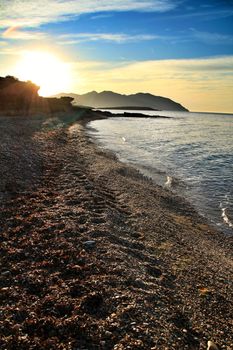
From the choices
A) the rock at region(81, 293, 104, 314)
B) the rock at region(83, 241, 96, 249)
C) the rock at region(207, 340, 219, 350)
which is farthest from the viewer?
the rock at region(83, 241, 96, 249)

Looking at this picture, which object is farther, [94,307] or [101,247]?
[101,247]

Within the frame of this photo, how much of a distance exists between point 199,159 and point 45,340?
28.2m

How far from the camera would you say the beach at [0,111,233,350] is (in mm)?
5043

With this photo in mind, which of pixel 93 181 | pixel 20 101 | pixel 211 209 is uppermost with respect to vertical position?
pixel 20 101

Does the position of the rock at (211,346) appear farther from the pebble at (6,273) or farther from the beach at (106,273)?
the pebble at (6,273)

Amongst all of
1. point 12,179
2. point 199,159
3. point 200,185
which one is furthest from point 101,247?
point 199,159

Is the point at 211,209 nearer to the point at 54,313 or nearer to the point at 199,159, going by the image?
the point at 54,313

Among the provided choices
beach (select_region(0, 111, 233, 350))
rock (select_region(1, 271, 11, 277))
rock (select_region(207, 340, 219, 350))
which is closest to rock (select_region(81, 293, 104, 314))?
beach (select_region(0, 111, 233, 350))

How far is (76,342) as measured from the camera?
474cm

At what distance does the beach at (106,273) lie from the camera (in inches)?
A: 199

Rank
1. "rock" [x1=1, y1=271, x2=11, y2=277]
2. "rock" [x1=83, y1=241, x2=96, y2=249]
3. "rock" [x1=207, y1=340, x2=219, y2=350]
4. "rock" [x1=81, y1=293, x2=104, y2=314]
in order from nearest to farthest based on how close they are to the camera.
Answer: "rock" [x1=207, y1=340, x2=219, y2=350] < "rock" [x1=81, y1=293, x2=104, y2=314] < "rock" [x1=1, y1=271, x2=11, y2=277] < "rock" [x1=83, y1=241, x2=96, y2=249]

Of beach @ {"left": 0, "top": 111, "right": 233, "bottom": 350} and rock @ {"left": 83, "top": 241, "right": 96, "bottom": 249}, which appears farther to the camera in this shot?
rock @ {"left": 83, "top": 241, "right": 96, "bottom": 249}

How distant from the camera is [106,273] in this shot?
6742 mm

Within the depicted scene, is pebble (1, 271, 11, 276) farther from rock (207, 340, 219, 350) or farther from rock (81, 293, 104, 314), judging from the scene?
rock (207, 340, 219, 350)
